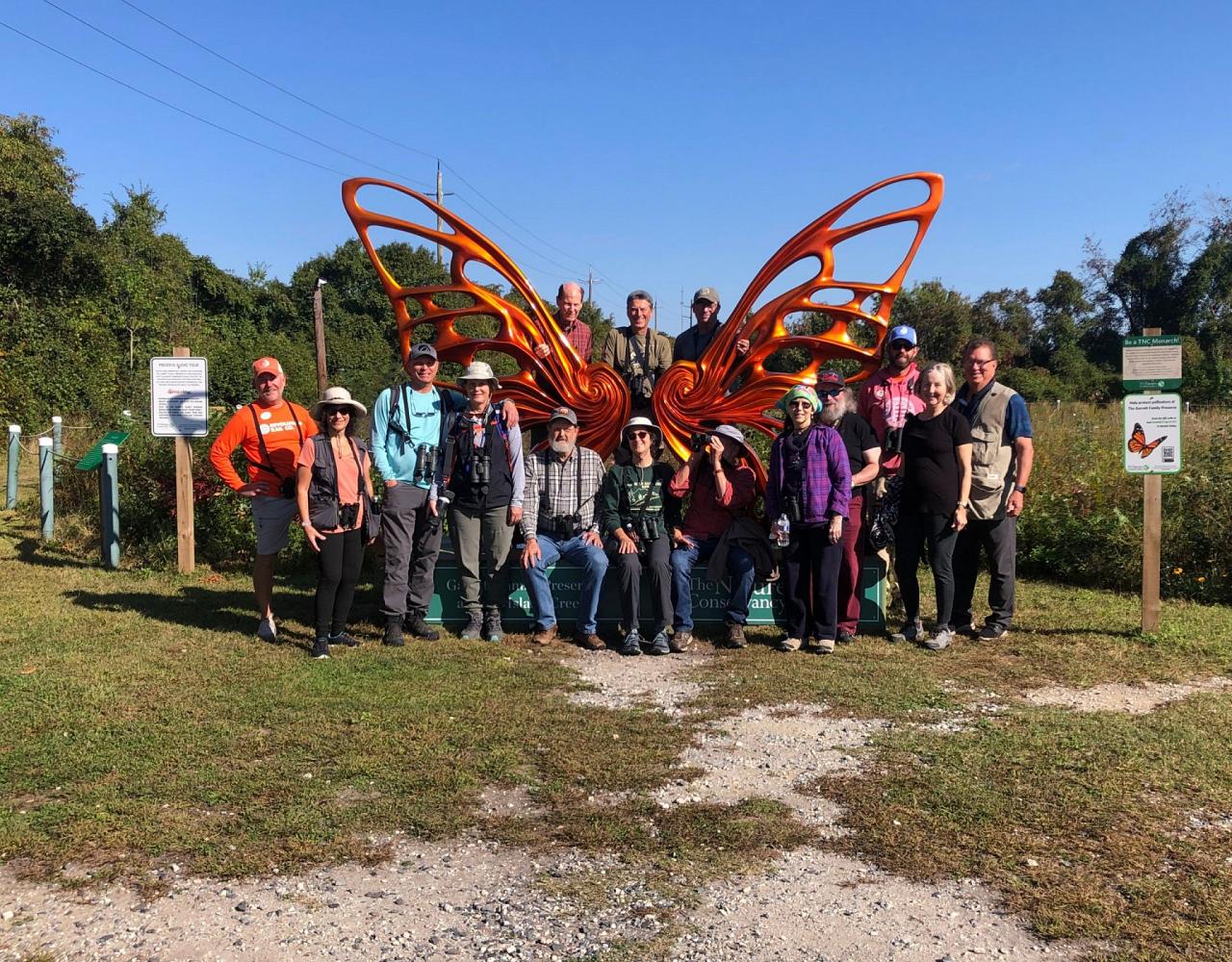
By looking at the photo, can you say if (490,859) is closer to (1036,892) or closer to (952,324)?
(1036,892)

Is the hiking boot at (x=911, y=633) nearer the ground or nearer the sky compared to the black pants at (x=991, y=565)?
nearer the ground

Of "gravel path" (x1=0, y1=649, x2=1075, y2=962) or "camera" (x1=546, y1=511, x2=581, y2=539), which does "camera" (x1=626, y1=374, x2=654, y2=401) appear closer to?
"camera" (x1=546, y1=511, x2=581, y2=539)

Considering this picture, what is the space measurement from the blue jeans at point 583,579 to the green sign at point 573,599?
0.43 ft

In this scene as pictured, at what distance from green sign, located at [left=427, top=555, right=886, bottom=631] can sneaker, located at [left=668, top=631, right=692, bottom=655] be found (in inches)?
17.0

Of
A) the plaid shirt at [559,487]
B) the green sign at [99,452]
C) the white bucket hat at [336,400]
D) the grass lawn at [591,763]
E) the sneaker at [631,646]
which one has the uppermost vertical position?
the white bucket hat at [336,400]

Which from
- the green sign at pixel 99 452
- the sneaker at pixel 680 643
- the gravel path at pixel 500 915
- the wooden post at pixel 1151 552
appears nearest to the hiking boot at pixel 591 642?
the sneaker at pixel 680 643

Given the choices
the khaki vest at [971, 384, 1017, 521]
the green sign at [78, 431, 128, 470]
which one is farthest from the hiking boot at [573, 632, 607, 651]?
the green sign at [78, 431, 128, 470]

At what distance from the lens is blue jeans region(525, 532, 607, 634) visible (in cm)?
616

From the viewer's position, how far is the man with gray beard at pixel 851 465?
234 inches

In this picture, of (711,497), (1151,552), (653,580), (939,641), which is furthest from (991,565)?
(653,580)

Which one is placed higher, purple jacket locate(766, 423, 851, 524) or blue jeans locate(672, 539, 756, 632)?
purple jacket locate(766, 423, 851, 524)

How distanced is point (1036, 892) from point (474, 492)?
3996 millimetres

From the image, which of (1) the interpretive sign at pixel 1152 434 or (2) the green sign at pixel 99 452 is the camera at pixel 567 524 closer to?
(1) the interpretive sign at pixel 1152 434

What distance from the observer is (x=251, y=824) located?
341 cm
